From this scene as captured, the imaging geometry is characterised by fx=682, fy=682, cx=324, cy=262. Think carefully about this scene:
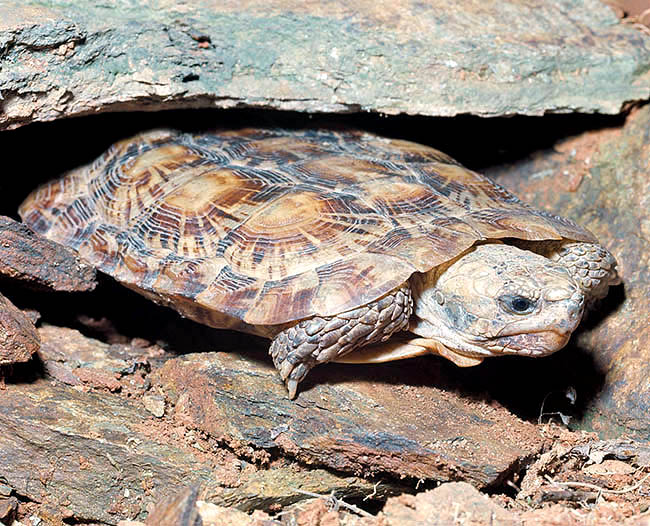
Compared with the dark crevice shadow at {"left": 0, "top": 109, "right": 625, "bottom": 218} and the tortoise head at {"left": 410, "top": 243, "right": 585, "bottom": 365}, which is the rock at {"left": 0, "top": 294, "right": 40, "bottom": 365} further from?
the tortoise head at {"left": 410, "top": 243, "right": 585, "bottom": 365}

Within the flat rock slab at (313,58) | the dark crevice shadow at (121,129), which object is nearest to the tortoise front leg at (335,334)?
the flat rock slab at (313,58)

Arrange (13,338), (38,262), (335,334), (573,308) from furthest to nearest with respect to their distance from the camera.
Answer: (38,262) → (13,338) → (335,334) → (573,308)

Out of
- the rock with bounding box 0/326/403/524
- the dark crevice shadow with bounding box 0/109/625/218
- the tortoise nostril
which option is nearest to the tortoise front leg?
the rock with bounding box 0/326/403/524

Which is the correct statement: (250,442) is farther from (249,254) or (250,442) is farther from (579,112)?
(579,112)

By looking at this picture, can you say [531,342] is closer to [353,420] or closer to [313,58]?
[353,420]

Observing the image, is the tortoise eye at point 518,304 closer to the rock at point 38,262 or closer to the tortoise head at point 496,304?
the tortoise head at point 496,304

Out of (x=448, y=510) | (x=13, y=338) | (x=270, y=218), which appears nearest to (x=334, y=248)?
(x=270, y=218)
